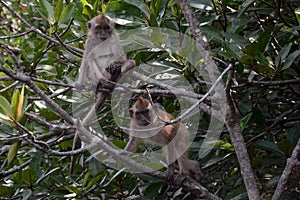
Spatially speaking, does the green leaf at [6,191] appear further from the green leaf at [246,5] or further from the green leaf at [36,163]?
the green leaf at [246,5]

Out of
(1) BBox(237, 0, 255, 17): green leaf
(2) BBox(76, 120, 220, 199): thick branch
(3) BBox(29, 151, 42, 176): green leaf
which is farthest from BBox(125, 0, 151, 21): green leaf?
(3) BBox(29, 151, 42, 176): green leaf

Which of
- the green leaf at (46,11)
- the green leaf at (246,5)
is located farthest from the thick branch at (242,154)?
the green leaf at (46,11)

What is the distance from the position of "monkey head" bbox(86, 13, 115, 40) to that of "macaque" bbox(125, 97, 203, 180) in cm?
89

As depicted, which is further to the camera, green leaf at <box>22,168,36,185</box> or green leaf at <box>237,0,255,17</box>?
green leaf at <box>22,168,36,185</box>

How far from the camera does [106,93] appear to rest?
4.65 metres

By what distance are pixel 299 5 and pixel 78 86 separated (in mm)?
2216

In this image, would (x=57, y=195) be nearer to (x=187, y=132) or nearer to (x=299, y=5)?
(x=187, y=132)

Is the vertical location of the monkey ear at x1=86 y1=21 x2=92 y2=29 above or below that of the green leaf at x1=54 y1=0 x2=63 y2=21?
below

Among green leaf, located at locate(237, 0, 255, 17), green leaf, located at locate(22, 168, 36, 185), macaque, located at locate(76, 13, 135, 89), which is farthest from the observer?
macaque, located at locate(76, 13, 135, 89)

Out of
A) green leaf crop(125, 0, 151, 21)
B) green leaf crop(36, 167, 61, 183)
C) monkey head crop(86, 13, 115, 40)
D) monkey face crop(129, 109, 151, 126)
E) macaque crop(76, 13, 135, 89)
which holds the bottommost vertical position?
green leaf crop(36, 167, 61, 183)

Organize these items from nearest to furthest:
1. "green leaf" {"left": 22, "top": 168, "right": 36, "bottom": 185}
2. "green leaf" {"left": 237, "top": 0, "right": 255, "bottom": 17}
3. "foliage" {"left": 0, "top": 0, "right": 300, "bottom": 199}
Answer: "green leaf" {"left": 237, "top": 0, "right": 255, "bottom": 17}
"foliage" {"left": 0, "top": 0, "right": 300, "bottom": 199}
"green leaf" {"left": 22, "top": 168, "right": 36, "bottom": 185}

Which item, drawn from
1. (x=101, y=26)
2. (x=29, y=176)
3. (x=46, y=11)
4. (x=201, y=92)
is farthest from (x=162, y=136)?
(x=46, y=11)

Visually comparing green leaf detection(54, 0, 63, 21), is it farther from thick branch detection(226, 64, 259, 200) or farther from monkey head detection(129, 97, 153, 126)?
thick branch detection(226, 64, 259, 200)

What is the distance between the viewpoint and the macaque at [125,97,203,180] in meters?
4.83
